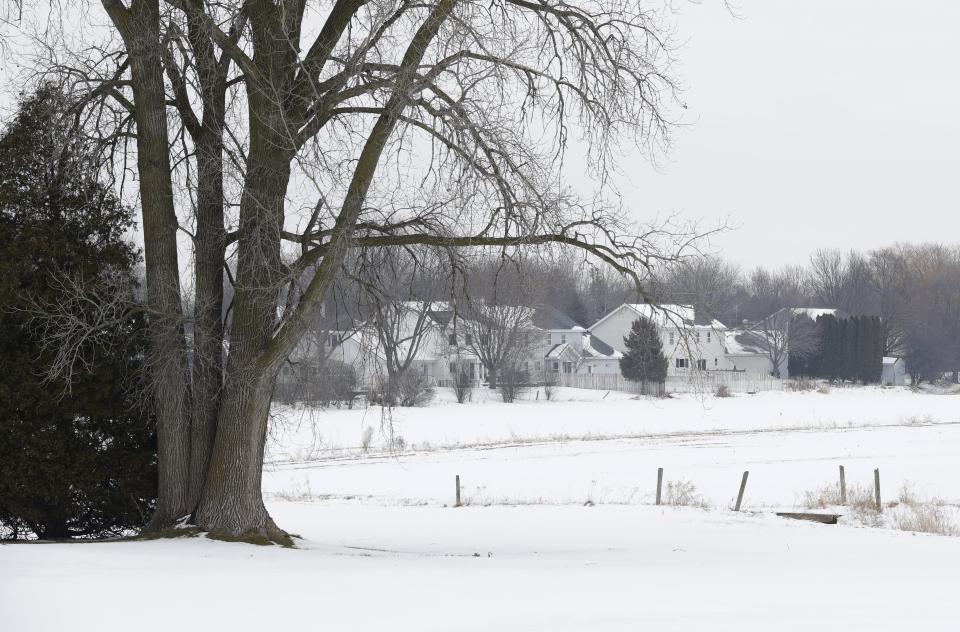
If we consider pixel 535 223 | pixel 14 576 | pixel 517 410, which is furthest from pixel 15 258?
pixel 517 410

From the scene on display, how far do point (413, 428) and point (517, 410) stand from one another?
36.7 ft

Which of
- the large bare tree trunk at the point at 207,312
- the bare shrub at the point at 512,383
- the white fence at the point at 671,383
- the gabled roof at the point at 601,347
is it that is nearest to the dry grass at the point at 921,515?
the large bare tree trunk at the point at 207,312

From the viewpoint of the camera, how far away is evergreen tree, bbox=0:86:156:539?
12.8 meters

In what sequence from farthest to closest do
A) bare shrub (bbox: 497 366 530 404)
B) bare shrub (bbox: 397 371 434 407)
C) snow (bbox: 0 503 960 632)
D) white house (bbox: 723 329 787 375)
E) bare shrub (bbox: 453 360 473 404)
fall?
1. white house (bbox: 723 329 787 375)
2. bare shrub (bbox: 497 366 530 404)
3. bare shrub (bbox: 453 360 473 404)
4. bare shrub (bbox: 397 371 434 407)
5. snow (bbox: 0 503 960 632)

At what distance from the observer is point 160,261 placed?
13.3 m

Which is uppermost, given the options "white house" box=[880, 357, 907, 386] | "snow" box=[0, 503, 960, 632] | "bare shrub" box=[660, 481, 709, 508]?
"white house" box=[880, 357, 907, 386]

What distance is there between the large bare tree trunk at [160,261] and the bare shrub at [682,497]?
11.6 meters

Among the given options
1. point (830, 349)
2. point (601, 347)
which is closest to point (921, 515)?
point (830, 349)

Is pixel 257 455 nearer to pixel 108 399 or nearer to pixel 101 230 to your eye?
pixel 108 399

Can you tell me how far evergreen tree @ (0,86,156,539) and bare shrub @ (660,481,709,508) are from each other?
12.0 metres

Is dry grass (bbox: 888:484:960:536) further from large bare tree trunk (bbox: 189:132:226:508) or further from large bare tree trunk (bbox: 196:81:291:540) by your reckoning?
large bare tree trunk (bbox: 189:132:226:508)

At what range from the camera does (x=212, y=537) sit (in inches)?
497

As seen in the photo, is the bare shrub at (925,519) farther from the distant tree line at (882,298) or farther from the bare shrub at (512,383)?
the bare shrub at (512,383)

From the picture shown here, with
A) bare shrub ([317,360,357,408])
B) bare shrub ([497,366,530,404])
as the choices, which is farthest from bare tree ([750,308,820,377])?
bare shrub ([317,360,357,408])
